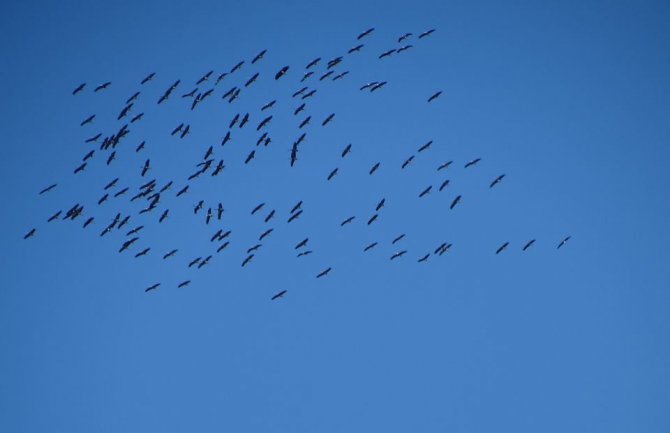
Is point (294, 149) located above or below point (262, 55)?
below

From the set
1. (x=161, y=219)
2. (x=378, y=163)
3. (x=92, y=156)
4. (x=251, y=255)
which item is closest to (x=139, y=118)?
(x=92, y=156)

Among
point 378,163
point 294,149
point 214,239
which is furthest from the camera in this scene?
point 214,239

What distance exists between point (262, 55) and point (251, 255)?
9.52m

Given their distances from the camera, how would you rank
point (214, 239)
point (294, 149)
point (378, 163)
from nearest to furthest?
point (294, 149) → point (378, 163) → point (214, 239)

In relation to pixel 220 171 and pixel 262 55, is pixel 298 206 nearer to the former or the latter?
pixel 220 171

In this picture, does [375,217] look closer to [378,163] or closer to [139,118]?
[378,163]

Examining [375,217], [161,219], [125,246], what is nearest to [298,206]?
[375,217]

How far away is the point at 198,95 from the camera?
34312 millimetres

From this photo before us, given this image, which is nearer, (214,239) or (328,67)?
(328,67)

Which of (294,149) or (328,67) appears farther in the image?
(328,67)

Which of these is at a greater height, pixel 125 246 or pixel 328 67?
pixel 328 67

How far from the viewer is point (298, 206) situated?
1302 inches

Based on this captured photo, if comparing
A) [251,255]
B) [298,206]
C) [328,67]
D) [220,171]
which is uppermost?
[328,67]

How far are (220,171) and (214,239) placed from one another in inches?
163
